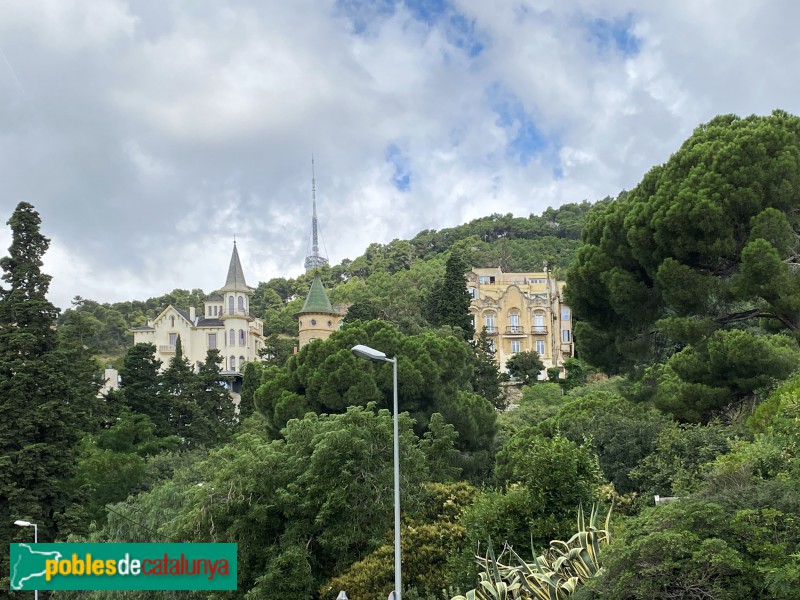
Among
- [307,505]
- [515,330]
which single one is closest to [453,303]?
[515,330]

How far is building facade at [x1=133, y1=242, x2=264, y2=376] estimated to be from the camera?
10100 centimetres

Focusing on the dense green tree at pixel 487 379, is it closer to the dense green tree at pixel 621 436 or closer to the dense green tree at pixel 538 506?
the dense green tree at pixel 621 436

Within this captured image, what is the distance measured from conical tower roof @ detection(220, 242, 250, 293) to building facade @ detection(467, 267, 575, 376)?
28329mm

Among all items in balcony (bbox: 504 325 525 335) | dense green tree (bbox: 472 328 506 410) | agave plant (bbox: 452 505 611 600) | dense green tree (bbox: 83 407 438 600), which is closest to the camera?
agave plant (bbox: 452 505 611 600)

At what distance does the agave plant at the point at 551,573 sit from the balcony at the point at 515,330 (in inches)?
2736

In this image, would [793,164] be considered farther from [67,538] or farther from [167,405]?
[167,405]

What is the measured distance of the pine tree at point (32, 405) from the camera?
110 ft

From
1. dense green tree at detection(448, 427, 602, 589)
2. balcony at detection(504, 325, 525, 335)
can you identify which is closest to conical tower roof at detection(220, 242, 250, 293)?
balcony at detection(504, 325, 525, 335)

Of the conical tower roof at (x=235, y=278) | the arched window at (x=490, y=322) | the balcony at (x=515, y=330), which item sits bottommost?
the balcony at (x=515, y=330)

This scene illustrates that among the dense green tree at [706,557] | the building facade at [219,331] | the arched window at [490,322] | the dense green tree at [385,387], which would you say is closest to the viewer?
the dense green tree at [706,557]

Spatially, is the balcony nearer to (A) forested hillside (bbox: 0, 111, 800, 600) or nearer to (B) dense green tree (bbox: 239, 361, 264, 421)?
(B) dense green tree (bbox: 239, 361, 264, 421)

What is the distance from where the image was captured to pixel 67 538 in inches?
1257

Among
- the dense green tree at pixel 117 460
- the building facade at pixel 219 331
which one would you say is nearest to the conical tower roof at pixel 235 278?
the building facade at pixel 219 331

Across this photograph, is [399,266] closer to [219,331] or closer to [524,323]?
[219,331]
